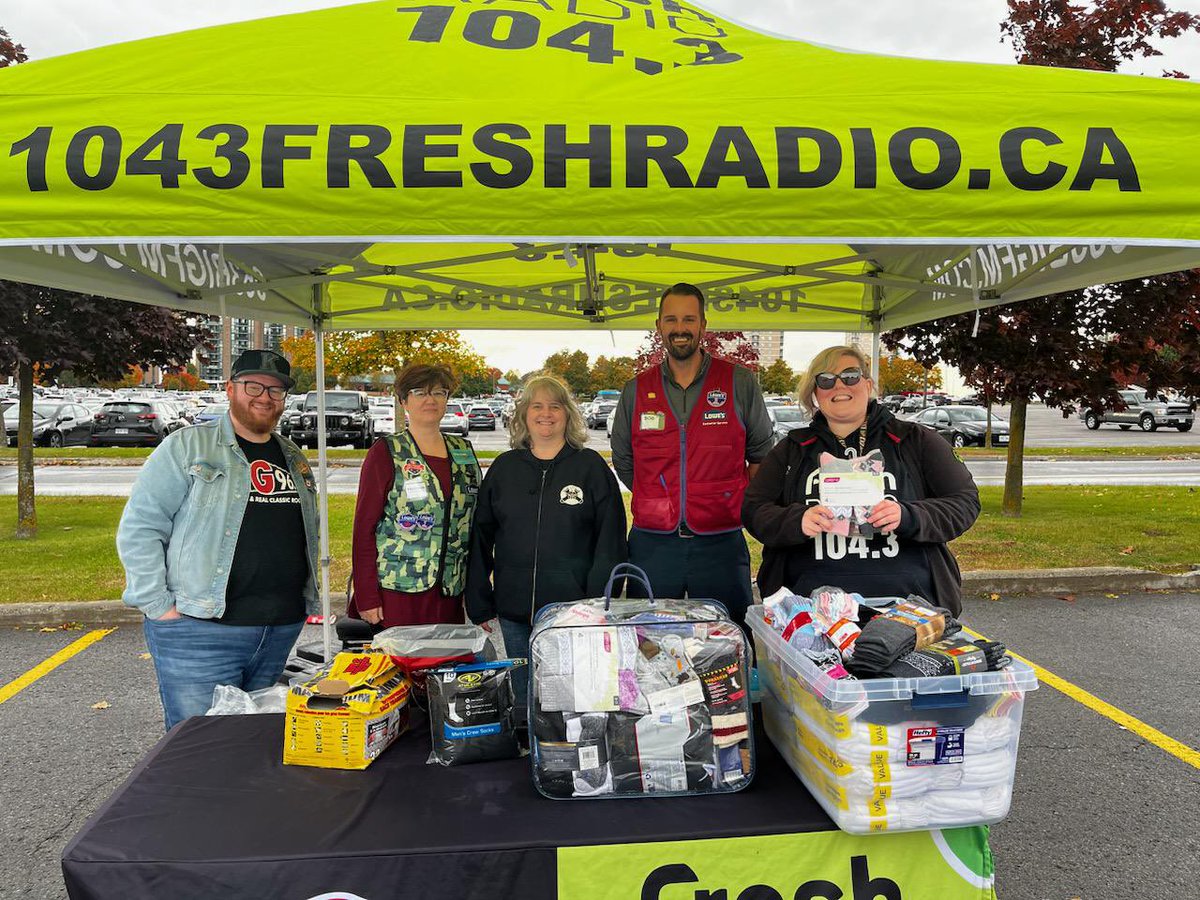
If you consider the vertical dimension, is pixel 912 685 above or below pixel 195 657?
above

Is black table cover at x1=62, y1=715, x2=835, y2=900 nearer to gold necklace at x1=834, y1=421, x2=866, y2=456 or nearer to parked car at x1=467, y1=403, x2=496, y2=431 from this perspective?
gold necklace at x1=834, y1=421, x2=866, y2=456

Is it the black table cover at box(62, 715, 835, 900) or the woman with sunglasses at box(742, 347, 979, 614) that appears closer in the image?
the black table cover at box(62, 715, 835, 900)

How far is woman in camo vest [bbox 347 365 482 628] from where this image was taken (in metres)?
3.12

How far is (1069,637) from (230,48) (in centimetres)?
585

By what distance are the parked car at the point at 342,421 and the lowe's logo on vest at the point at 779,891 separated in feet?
80.6

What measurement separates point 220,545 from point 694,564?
5.71 feet

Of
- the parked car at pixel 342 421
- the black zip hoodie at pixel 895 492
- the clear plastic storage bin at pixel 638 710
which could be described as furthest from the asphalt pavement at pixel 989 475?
the clear plastic storage bin at pixel 638 710

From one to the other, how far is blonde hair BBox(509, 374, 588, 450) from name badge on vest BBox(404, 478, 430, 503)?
0.39 m

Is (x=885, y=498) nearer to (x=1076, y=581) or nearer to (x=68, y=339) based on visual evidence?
(x=1076, y=581)

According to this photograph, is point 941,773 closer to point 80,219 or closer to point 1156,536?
point 80,219

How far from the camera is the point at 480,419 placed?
116ft

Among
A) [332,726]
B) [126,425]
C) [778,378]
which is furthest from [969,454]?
[778,378]

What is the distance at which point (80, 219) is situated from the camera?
76.4 inches

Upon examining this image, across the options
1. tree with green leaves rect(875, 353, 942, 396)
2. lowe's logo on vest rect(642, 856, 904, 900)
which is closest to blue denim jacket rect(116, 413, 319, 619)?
lowe's logo on vest rect(642, 856, 904, 900)
